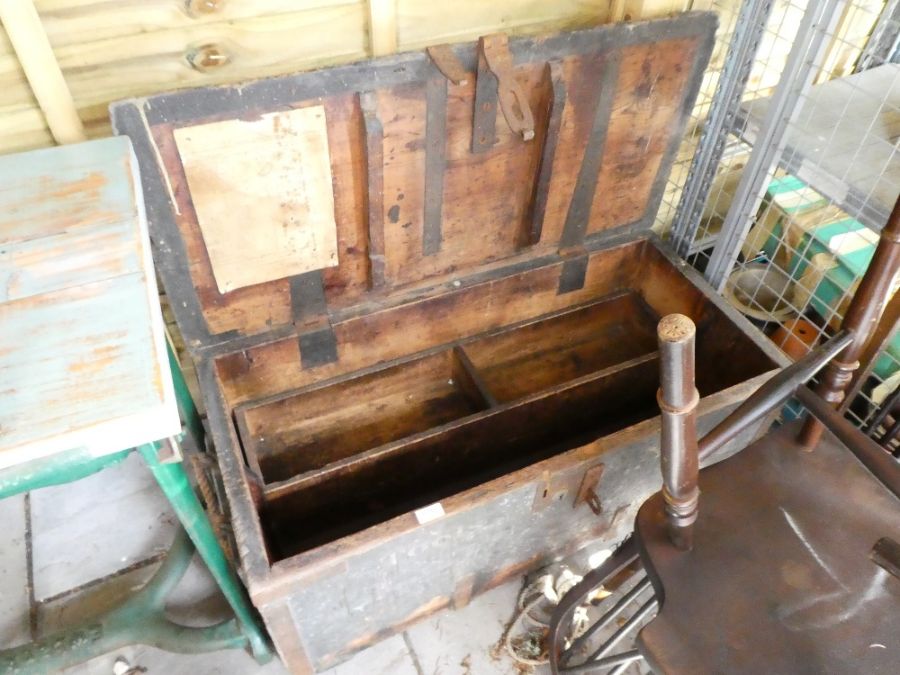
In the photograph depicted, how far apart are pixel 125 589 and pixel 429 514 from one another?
0.95 meters

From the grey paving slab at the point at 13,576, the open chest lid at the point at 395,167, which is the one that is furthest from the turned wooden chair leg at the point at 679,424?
the grey paving slab at the point at 13,576

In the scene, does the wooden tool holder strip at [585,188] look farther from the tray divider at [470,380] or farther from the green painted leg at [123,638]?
the green painted leg at [123,638]

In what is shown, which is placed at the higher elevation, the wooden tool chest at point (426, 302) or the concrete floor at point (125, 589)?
the wooden tool chest at point (426, 302)

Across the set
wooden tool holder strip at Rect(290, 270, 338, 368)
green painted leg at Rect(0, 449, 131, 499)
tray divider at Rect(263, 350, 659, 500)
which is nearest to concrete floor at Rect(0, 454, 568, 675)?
tray divider at Rect(263, 350, 659, 500)

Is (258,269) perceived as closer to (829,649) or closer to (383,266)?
(383,266)

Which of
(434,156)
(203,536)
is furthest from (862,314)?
(203,536)

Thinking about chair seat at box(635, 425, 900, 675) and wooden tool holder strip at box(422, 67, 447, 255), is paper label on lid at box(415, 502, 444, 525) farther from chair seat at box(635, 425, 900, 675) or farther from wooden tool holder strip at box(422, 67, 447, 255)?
wooden tool holder strip at box(422, 67, 447, 255)

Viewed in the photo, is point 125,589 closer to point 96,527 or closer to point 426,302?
point 96,527

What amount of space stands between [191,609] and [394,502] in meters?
0.58

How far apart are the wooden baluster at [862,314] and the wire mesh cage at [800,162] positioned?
26 cm

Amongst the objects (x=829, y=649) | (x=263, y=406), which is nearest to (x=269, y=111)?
(x=263, y=406)

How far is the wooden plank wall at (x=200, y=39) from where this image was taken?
3.62 ft

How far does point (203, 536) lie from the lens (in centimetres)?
119

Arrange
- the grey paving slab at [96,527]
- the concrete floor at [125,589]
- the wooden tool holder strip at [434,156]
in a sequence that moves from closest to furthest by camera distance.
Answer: the wooden tool holder strip at [434,156]
the concrete floor at [125,589]
the grey paving slab at [96,527]
